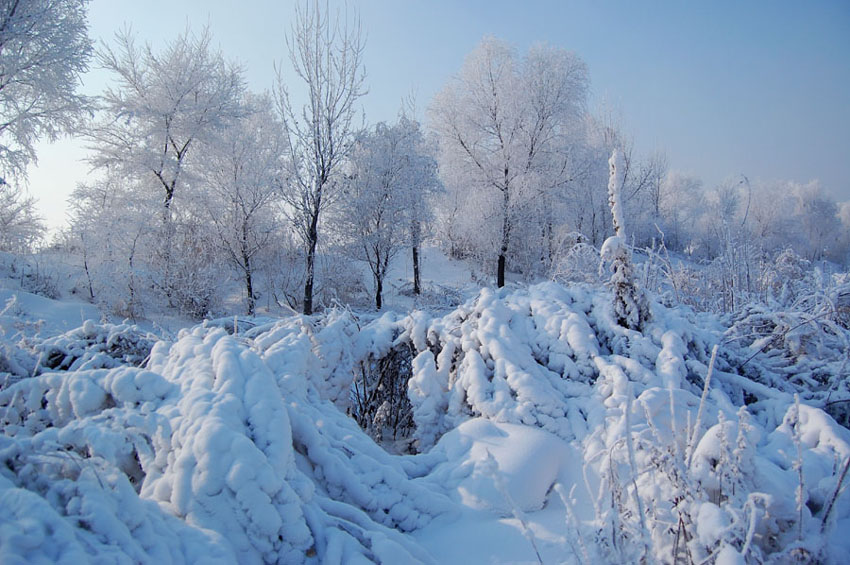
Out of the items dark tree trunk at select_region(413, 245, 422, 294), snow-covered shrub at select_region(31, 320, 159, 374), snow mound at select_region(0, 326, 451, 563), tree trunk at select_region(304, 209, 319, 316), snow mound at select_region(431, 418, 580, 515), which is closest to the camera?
snow mound at select_region(0, 326, 451, 563)

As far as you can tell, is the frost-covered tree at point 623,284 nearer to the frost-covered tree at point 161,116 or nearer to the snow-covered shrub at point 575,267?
the snow-covered shrub at point 575,267

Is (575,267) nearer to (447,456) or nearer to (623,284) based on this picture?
(623,284)

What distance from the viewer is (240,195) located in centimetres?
1388

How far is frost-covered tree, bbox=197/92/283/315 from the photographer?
13938mm

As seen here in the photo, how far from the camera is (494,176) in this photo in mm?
18109

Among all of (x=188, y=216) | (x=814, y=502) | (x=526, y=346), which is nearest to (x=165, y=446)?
(x=814, y=502)

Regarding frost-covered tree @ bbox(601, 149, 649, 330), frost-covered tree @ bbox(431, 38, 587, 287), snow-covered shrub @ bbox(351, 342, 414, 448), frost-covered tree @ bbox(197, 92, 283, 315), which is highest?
frost-covered tree @ bbox(431, 38, 587, 287)

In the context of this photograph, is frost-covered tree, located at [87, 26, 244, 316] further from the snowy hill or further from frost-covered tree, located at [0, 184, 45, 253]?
the snowy hill

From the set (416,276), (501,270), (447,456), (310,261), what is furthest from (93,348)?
(501,270)

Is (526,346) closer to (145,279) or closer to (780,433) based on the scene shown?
(780,433)

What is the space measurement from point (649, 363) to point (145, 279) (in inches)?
503

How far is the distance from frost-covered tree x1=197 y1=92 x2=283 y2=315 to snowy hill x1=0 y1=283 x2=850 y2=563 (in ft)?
35.3

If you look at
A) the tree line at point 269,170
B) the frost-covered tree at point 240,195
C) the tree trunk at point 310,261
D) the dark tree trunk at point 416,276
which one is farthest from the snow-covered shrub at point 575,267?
the frost-covered tree at point 240,195

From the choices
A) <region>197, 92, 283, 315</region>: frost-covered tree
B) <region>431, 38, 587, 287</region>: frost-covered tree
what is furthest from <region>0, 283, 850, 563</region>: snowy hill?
<region>431, 38, 587, 287</region>: frost-covered tree
